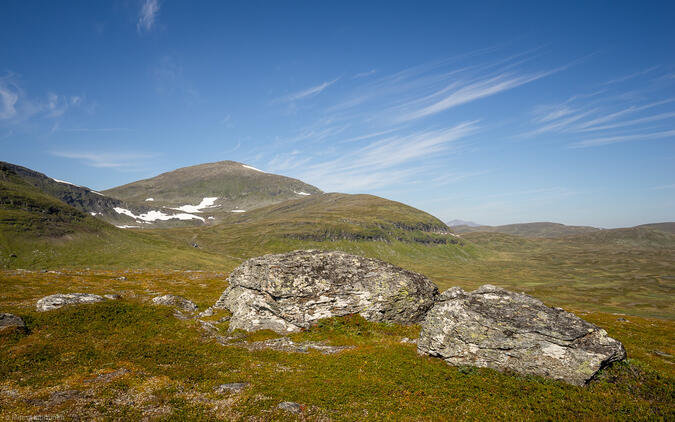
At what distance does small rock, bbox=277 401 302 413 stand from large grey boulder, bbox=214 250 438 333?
49.6 feet

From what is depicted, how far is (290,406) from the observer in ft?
55.3

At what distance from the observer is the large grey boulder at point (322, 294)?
3331 centimetres

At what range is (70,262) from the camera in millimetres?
151875

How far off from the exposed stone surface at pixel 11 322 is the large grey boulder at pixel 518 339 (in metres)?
35.4

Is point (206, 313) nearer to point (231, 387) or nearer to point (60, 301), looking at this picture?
point (60, 301)

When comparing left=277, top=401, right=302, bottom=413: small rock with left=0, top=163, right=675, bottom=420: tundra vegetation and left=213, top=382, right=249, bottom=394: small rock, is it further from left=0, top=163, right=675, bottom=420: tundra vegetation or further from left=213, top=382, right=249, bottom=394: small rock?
left=213, top=382, right=249, bottom=394: small rock

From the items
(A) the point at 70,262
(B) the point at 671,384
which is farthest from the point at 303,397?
(A) the point at 70,262

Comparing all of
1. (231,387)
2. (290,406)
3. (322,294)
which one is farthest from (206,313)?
(290,406)

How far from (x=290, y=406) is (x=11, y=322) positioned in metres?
27.1

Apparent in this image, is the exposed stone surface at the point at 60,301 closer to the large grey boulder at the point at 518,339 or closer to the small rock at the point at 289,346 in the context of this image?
the small rock at the point at 289,346

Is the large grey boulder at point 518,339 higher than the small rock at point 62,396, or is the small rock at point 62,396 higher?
the large grey boulder at point 518,339

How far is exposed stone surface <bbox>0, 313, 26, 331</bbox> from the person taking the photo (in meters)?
24.3

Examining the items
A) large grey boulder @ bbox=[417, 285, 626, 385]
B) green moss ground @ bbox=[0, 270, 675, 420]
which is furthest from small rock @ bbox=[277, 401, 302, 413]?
large grey boulder @ bbox=[417, 285, 626, 385]

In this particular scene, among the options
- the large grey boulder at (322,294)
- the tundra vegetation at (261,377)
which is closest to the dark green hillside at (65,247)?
the tundra vegetation at (261,377)
